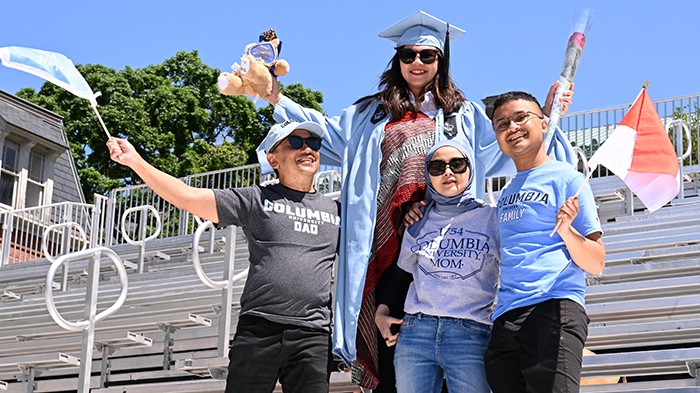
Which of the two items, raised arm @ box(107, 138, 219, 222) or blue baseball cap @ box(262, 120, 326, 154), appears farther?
A: blue baseball cap @ box(262, 120, 326, 154)

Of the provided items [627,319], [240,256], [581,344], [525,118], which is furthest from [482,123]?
[240,256]

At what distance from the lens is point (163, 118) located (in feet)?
95.5

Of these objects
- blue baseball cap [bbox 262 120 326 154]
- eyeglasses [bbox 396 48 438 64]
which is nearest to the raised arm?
blue baseball cap [bbox 262 120 326 154]

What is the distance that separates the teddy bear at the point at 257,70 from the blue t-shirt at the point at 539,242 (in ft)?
4.04

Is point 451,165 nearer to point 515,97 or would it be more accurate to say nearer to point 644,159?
point 515,97

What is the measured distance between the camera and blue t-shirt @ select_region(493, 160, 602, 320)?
4016 mm

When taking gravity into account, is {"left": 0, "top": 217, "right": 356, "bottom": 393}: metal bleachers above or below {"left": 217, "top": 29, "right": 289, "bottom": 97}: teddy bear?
below

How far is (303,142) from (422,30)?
0.71m

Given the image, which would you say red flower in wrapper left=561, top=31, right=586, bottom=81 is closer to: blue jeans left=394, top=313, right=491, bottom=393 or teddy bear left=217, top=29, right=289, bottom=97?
blue jeans left=394, top=313, right=491, bottom=393

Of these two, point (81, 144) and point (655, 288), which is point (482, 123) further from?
point (81, 144)

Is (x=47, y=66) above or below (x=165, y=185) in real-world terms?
above

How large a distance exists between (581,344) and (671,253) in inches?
161

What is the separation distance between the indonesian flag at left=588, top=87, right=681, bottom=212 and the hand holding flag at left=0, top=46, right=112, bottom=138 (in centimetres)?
184

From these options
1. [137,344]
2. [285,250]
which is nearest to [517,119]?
[285,250]
